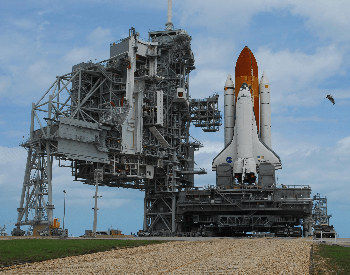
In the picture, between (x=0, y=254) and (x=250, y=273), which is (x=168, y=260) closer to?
(x=250, y=273)

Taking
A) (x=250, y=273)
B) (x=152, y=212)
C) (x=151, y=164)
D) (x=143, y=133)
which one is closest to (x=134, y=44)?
(x=143, y=133)

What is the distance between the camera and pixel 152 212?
65.2 metres

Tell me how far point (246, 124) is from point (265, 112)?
593 centimetres

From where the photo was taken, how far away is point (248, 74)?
60.3m

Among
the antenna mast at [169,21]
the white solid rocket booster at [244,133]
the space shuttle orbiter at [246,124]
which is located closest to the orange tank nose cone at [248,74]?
the space shuttle orbiter at [246,124]

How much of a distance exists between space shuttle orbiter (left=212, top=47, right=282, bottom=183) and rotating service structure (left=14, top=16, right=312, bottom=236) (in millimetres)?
127

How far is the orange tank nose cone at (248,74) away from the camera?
198 ft

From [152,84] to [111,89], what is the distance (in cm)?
551

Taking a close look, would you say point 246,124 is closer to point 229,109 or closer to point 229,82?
point 229,109

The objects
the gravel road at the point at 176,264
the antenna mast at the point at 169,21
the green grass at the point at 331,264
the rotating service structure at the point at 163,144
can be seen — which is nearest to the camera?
the gravel road at the point at 176,264

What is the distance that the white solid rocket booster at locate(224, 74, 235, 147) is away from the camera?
199 ft

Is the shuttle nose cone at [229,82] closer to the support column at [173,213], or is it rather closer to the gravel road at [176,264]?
the support column at [173,213]

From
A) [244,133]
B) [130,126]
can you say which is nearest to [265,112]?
[244,133]

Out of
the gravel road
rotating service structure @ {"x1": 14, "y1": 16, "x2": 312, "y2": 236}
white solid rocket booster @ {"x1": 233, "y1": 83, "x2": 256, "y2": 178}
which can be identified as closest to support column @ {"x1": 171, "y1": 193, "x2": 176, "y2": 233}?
rotating service structure @ {"x1": 14, "y1": 16, "x2": 312, "y2": 236}
